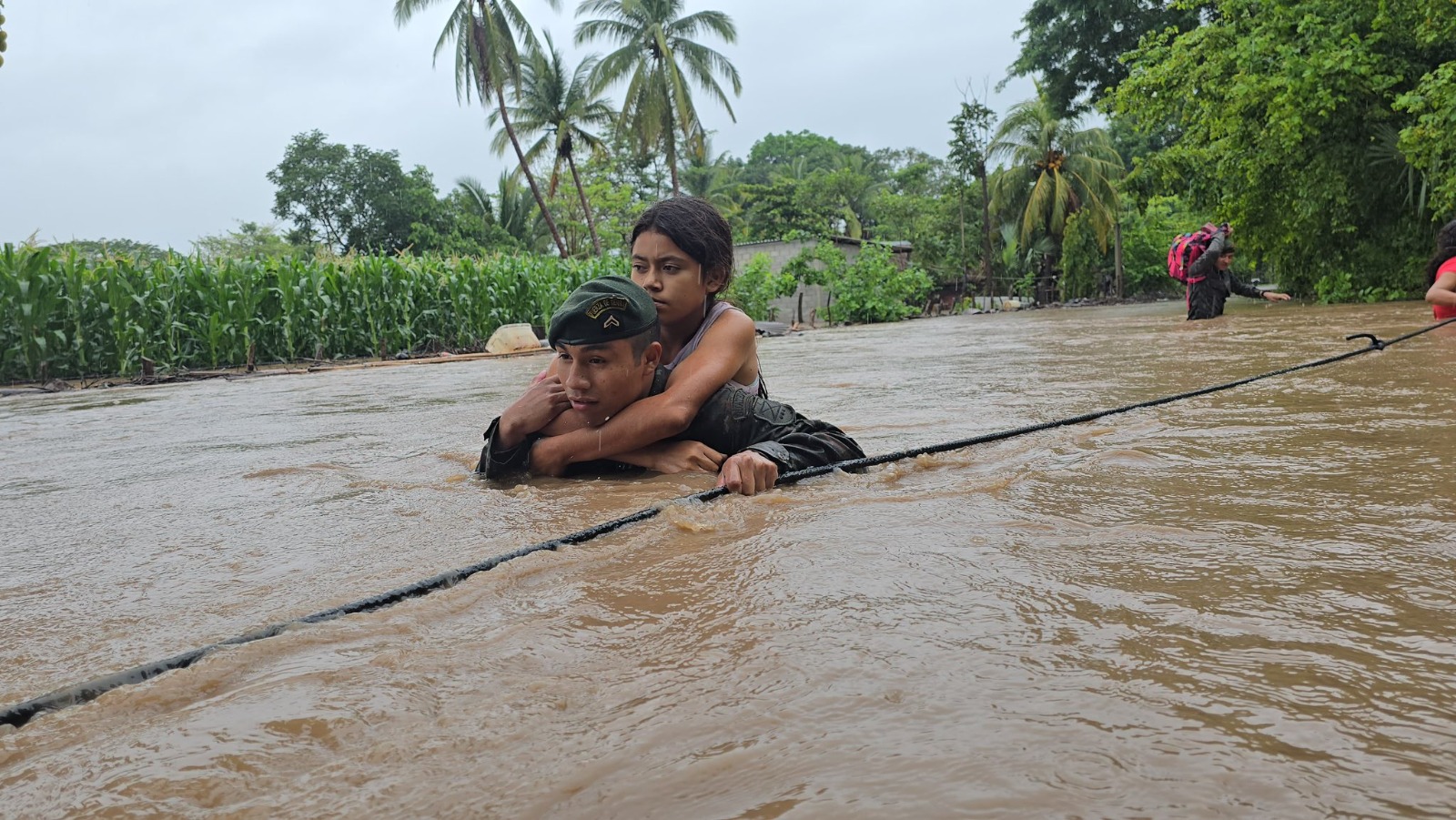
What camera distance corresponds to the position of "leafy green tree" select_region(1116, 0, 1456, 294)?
1216 centimetres

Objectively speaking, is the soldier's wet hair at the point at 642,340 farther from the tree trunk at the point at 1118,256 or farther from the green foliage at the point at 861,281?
the tree trunk at the point at 1118,256

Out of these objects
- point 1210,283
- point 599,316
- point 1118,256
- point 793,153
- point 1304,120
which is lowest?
point 599,316

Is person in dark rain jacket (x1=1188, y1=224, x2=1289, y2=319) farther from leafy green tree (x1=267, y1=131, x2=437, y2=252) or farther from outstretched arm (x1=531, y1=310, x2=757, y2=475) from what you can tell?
leafy green tree (x1=267, y1=131, x2=437, y2=252)

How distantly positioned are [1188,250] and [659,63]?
19.6 meters

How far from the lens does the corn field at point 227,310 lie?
11.0m

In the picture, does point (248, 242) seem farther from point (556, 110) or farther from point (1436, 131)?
point (1436, 131)

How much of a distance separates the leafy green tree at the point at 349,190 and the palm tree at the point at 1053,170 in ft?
68.3

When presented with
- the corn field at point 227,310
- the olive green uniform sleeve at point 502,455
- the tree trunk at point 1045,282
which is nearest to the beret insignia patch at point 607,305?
the olive green uniform sleeve at point 502,455

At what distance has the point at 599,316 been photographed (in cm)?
250

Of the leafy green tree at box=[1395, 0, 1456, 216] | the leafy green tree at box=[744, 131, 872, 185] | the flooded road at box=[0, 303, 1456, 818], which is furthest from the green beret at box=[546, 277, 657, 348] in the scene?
the leafy green tree at box=[744, 131, 872, 185]

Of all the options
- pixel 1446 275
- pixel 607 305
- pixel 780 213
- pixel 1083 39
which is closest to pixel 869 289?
pixel 1083 39

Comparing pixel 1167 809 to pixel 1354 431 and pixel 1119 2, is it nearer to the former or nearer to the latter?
pixel 1354 431

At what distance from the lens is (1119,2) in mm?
19922

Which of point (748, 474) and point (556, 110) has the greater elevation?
point (556, 110)
